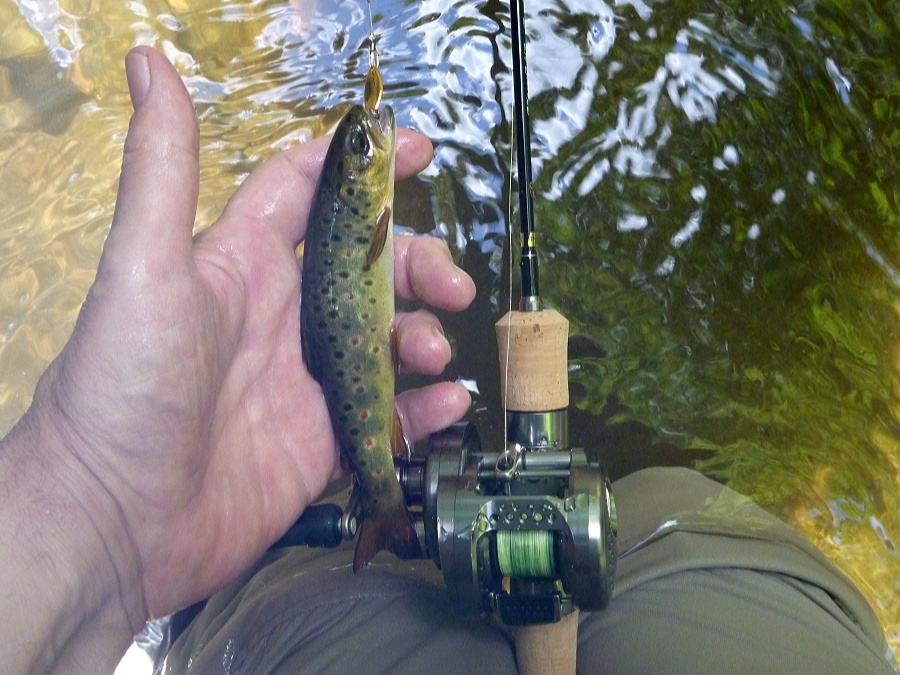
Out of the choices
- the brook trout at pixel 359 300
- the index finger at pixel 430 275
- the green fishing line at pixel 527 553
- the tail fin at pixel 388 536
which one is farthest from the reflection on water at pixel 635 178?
the green fishing line at pixel 527 553

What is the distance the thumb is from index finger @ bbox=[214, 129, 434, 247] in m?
0.26

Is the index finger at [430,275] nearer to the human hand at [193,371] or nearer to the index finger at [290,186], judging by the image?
the human hand at [193,371]

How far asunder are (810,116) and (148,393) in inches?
53.8

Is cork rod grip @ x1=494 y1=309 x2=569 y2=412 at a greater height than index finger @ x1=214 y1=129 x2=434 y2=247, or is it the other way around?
index finger @ x1=214 y1=129 x2=434 y2=247

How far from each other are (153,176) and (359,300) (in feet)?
1.13

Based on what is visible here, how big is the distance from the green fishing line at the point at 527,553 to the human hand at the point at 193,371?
383 mm

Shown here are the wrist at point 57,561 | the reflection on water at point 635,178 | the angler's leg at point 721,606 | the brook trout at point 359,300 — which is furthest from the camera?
the reflection on water at point 635,178

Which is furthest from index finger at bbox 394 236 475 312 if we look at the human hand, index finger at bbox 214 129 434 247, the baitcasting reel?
the baitcasting reel

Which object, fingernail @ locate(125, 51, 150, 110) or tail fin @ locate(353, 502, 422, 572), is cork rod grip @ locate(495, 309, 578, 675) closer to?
tail fin @ locate(353, 502, 422, 572)

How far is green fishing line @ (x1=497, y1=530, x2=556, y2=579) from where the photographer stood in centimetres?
90

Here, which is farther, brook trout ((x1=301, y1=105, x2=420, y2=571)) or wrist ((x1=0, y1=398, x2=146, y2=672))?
brook trout ((x1=301, y1=105, x2=420, y2=571))

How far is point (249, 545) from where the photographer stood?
1142 mm

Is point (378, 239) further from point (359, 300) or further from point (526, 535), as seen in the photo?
point (526, 535)

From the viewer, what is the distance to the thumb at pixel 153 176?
0.89m
